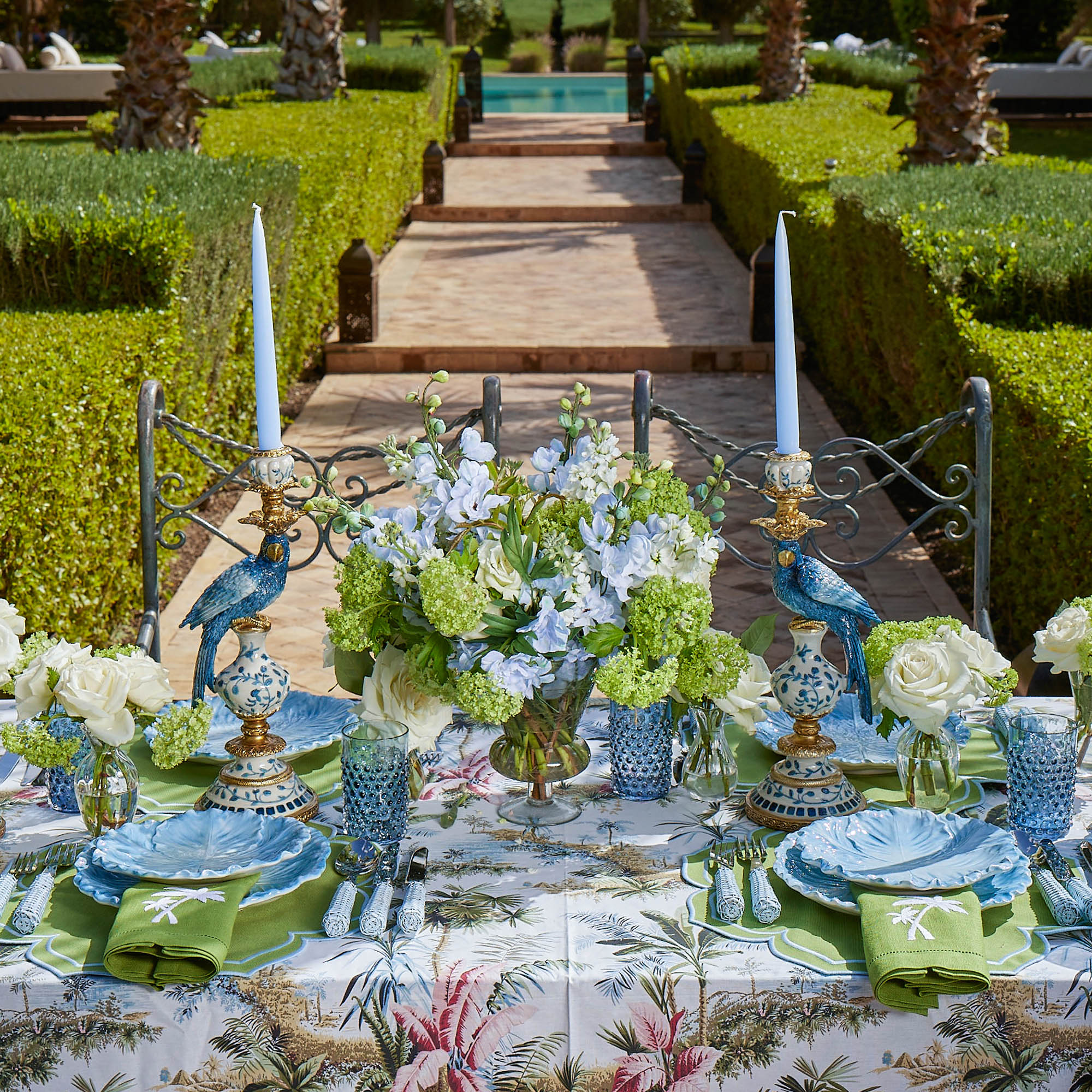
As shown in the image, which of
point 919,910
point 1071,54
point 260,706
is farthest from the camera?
point 1071,54

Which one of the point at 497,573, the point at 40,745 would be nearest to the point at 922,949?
the point at 497,573

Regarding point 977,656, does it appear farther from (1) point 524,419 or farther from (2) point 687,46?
(2) point 687,46

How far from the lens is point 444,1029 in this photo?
1974 millimetres

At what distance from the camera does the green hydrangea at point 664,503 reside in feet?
7.41

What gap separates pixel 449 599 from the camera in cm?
211

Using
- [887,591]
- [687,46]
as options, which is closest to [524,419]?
[887,591]

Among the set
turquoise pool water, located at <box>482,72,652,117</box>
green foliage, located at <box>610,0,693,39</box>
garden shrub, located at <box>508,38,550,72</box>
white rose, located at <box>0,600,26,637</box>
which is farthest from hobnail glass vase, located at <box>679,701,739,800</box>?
green foliage, located at <box>610,0,693,39</box>

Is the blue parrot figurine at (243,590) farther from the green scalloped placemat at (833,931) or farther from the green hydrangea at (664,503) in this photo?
the green scalloped placemat at (833,931)

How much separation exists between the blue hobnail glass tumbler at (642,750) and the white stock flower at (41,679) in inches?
37.3

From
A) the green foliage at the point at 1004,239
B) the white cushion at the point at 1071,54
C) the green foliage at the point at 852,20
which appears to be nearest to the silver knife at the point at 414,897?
the green foliage at the point at 1004,239

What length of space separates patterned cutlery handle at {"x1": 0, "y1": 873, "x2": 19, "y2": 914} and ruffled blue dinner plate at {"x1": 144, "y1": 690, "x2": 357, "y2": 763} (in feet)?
1.60

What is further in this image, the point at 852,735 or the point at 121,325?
the point at 121,325

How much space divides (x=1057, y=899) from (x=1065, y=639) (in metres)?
0.51

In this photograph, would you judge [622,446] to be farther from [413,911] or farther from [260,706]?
[413,911]
